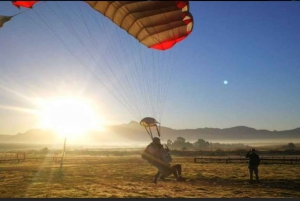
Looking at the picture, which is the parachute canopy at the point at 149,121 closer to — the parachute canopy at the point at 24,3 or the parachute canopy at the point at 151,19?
the parachute canopy at the point at 151,19

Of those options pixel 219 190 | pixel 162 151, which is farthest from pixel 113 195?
pixel 219 190

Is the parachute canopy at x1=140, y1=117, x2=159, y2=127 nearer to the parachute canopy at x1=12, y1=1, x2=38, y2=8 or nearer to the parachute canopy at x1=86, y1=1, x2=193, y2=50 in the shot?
the parachute canopy at x1=86, y1=1, x2=193, y2=50

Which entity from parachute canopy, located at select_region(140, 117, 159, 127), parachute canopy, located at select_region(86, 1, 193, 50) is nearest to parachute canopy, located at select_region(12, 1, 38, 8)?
parachute canopy, located at select_region(86, 1, 193, 50)

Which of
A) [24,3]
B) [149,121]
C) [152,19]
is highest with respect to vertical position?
[152,19]

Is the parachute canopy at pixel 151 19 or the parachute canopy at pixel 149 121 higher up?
the parachute canopy at pixel 151 19

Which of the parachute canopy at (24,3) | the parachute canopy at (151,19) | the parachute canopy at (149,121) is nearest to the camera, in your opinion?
the parachute canopy at (24,3)

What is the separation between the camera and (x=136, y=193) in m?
9.35

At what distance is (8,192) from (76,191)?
8.00ft

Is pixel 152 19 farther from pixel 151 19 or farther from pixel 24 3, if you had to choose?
pixel 24 3

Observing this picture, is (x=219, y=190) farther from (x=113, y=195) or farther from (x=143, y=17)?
(x=143, y=17)

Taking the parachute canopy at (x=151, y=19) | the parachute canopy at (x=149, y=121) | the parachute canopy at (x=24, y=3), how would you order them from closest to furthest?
the parachute canopy at (x=24, y=3) < the parachute canopy at (x=151, y=19) < the parachute canopy at (x=149, y=121)

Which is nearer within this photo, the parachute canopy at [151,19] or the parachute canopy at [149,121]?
the parachute canopy at [151,19]

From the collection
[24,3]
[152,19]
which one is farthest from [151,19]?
[24,3]

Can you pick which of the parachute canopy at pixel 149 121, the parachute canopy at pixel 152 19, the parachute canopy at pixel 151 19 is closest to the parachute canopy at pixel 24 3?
the parachute canopy at pixel 151 19
